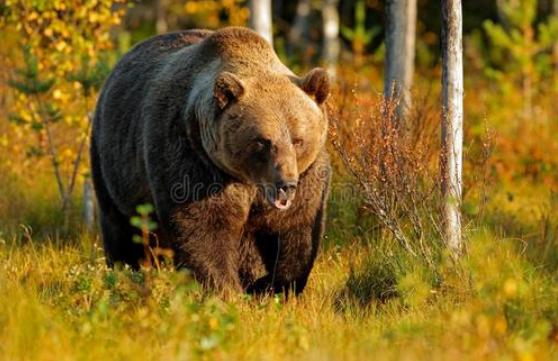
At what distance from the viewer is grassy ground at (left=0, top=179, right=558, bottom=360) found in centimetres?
425

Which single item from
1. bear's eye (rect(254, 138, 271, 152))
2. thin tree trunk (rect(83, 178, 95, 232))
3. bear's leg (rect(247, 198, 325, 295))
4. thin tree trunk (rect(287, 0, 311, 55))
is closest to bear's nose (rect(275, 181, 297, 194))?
bear's eye (rect(254, 138, 271, 152))

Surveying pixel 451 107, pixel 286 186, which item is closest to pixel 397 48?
pixel 451 107

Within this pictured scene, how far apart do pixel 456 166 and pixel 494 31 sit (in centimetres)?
851

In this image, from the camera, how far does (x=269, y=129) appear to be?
17.8 ft

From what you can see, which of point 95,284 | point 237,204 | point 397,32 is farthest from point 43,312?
point 397,32

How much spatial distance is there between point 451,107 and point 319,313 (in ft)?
4.88

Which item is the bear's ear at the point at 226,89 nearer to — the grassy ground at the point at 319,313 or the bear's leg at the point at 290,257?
the bear's leg at the point at 290,257

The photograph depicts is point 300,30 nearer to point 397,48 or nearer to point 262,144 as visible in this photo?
point 397,48

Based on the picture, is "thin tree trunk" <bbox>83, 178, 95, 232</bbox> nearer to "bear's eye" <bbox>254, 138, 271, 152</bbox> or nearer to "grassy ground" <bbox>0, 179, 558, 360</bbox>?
"grassy ground" <bbox>0, 179, 558, 360</bbox>

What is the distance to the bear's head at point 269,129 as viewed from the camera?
5.38 metres

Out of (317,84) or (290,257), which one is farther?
(290,257)

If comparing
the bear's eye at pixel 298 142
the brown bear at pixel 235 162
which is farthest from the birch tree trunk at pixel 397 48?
the bear's eye at pixel 298 142

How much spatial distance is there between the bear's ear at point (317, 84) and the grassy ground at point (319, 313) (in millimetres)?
1011

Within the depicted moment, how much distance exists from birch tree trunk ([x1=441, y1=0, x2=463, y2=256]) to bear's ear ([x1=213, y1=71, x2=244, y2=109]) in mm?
1207
